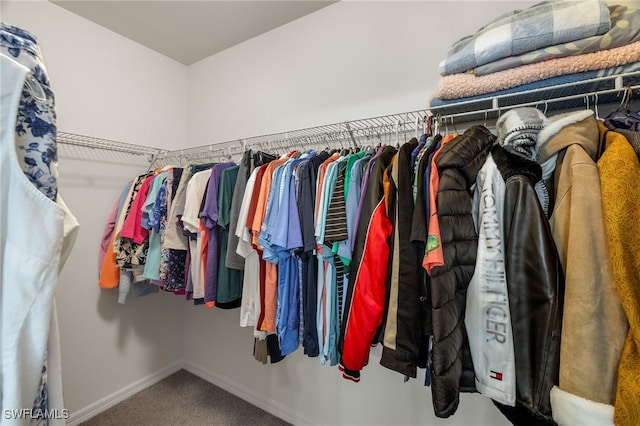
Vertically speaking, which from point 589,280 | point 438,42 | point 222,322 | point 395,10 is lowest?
point 222,322

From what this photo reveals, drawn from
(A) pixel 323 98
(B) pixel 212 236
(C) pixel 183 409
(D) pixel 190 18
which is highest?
(D) pixel 190 18

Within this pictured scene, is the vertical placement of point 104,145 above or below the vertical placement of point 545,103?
above

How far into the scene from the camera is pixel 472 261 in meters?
0.80

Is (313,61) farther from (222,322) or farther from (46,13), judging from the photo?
(222,322)

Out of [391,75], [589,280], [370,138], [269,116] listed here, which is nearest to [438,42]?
[391,75]

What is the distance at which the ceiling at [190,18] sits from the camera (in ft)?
5.54

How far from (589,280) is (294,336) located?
1.03m

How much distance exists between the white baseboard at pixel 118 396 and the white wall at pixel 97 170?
0.03 meters

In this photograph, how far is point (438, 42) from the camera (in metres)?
1.39

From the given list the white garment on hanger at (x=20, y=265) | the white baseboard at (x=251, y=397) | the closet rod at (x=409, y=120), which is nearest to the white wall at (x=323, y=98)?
the white baseboard at (x=251, y=397)

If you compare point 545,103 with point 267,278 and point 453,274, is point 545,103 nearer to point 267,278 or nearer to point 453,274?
point 453,274

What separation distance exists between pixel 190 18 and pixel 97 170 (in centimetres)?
122

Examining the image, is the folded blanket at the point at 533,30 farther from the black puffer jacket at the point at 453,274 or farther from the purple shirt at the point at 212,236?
the purple shirt at the point at 212,236

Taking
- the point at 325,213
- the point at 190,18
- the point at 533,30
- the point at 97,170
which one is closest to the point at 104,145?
the point at 97,170
